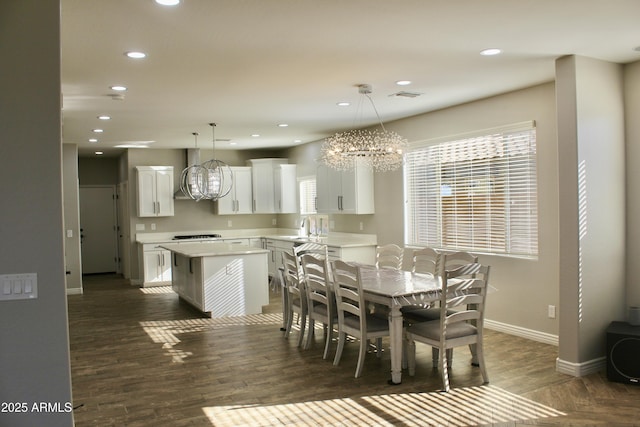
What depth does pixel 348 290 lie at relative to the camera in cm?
444

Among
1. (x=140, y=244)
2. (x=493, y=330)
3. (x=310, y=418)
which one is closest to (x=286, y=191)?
(x=140, y=244)

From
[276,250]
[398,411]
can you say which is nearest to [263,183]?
[276,250]

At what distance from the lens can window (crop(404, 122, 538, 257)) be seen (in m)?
5.48

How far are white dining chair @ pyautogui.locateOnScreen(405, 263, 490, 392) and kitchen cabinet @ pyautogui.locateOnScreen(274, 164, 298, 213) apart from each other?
6166 mm

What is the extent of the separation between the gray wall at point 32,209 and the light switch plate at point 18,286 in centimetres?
2

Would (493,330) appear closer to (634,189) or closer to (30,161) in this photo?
(634,189)

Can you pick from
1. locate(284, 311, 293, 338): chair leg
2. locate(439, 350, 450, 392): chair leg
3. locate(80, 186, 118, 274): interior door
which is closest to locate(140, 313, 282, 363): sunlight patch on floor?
locate(284, 311, 293, 338): chair leg

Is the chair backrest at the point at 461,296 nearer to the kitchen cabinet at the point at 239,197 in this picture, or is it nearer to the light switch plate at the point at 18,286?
the light switch plate at the point at 18,286

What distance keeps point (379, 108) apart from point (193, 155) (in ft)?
16.2

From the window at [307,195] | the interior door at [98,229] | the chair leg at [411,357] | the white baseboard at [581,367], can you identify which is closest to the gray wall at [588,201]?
the white baseboard at [581,367]

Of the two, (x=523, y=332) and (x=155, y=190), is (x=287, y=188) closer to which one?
(x=155, y=190)

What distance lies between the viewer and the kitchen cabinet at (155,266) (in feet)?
31.1

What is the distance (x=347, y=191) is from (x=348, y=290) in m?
3.61

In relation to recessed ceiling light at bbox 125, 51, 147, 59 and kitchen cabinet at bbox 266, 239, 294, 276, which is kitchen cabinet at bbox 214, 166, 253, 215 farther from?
recessed ceiling light at bbox 125, 51, 147, 59
